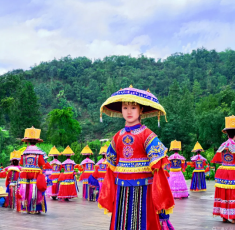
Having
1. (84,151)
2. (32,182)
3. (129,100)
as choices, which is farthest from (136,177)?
(84,151)

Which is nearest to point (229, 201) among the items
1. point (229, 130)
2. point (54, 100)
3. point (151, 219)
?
point (229, 130)

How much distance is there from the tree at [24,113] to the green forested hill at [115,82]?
→ 306cm

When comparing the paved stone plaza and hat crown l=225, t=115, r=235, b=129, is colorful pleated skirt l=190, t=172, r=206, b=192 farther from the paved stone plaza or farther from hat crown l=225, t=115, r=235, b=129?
hat crown l=225, t=115, r=235, b=129

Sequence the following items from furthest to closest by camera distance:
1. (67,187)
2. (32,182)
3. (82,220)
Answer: (67,187), (32,182), (82,220)

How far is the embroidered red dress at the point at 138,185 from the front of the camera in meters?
4.29

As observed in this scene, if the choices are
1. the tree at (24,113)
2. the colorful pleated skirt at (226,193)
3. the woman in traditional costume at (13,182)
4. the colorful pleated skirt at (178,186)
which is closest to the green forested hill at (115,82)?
the tree at (24,113)

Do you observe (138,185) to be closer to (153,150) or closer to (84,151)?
(153,150)

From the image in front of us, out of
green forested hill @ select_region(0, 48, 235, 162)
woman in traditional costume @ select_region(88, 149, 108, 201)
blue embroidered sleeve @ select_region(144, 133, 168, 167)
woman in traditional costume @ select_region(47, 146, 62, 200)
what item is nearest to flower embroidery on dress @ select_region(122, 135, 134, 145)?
blue embroidered sleeve @ select_region(144, 133, 168, 167)

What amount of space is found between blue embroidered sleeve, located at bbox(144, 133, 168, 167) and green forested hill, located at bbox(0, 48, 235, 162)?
30.1 metres

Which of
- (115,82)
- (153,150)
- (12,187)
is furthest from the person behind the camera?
(115,82)

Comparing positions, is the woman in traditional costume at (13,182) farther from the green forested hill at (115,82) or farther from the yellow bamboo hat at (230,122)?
the green forested hill at (115,82)

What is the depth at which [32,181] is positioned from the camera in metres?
8.92

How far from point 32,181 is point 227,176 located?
4570 millimetres

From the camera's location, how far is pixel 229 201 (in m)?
7.63
